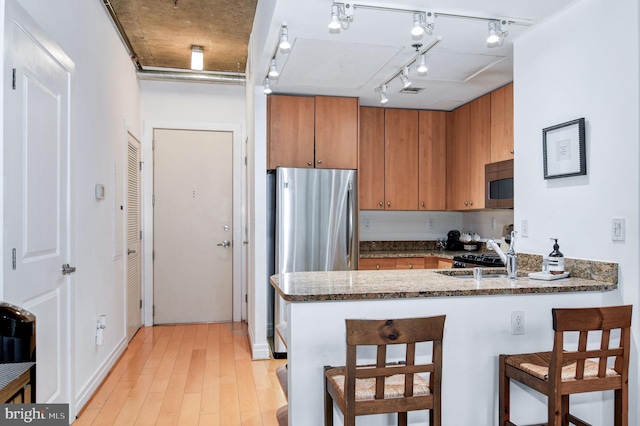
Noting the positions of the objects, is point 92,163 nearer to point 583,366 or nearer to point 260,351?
point 260,351

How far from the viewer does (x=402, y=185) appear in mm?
4895

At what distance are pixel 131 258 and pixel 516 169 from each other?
3728mm

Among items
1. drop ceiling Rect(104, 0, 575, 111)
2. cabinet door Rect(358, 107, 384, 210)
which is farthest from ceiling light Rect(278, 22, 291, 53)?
cabinet door Rect(358, 107, 384, 210)

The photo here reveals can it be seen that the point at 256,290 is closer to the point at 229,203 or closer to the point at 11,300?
the point at 229,203

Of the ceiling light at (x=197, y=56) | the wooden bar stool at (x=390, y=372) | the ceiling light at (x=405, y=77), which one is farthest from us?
the ceiling light at (x=197, y=56)

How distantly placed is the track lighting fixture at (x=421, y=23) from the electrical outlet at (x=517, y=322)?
154 cm

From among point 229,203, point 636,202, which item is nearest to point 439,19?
point 636,202

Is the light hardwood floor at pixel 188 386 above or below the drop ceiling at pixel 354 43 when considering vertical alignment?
below

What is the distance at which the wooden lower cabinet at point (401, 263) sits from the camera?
4508mm

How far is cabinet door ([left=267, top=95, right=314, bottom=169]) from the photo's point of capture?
4.17 metres

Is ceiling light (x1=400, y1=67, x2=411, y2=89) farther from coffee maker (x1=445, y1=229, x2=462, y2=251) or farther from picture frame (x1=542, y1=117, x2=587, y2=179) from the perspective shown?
coffee maker (x1=445, y1=229, x2=462, y2=251)

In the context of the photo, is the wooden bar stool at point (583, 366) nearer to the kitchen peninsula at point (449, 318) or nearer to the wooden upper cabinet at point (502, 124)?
the kitchen peninsula at point (449, 318)

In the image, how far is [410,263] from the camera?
4625 millimetres

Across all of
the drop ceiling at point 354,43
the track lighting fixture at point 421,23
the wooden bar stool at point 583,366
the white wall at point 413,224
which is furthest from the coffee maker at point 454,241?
the wooden bar stool at point 583,366
